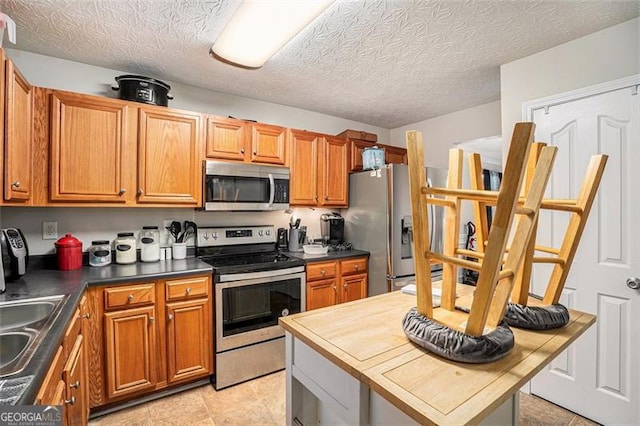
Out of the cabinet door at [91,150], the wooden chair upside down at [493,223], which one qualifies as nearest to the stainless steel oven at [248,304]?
the cabinet door at [91,150]

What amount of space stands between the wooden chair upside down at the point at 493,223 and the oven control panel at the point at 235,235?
7.20 ft

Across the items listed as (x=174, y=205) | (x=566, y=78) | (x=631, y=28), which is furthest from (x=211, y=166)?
(x=631, y=28)

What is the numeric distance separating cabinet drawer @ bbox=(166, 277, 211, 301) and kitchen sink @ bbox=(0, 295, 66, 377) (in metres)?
0.65

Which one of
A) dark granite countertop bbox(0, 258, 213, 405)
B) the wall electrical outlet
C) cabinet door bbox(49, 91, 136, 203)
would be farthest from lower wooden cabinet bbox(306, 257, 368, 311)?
the wall electrical outlet

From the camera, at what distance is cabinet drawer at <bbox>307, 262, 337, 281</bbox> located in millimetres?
2676

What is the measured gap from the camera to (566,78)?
2016mm

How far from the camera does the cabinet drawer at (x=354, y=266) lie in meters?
2.90

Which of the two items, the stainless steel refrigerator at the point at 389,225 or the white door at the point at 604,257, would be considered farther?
the stainless steel refrigerator at the point at 389,225

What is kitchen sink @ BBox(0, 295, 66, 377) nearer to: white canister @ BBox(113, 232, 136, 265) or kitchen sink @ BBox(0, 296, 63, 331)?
kitchen sink @ BBox(0, 296, 63, 331)

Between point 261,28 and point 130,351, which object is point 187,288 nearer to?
point 130,351

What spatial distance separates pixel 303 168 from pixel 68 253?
197 cm

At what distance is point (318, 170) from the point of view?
10.2 feet

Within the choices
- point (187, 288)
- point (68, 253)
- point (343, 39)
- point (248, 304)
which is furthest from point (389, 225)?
point (68, 253)

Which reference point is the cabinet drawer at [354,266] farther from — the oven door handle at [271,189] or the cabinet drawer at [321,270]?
the oven door handle at [271,189]
